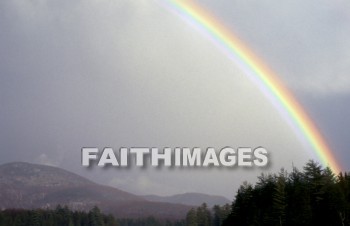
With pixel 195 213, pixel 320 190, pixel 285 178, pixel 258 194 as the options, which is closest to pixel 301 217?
pixel 320 190

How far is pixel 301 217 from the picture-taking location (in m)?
78.4

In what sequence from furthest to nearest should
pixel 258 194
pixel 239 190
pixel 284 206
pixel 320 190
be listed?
pixel 239 190 → pixel 258 194 → pixel 284 206 → pixel 320 190

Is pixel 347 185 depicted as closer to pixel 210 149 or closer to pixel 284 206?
pixel 284 206

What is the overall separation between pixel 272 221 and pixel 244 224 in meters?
14.4

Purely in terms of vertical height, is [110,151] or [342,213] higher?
[110,151]

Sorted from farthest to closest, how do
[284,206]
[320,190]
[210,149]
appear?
1. [284,206]
2. [320,190]
3. [210,149]

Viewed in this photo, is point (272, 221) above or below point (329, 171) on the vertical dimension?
below

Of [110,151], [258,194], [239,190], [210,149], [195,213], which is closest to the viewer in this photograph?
[110,151]

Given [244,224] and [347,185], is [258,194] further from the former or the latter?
[347,185]

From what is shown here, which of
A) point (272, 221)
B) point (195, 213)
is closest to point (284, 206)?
point (272, 221)

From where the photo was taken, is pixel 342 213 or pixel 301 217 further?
pixel 301 217

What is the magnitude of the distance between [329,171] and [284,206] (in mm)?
10374

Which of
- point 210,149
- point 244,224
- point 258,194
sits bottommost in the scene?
point 244,224

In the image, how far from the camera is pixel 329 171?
82.6 metres
